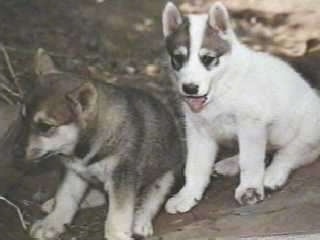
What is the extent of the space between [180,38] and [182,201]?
956 mm

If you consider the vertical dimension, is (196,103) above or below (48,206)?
above

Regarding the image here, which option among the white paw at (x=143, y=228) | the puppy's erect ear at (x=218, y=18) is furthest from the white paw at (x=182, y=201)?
the puppy's erect ear at (x=218, y=18)

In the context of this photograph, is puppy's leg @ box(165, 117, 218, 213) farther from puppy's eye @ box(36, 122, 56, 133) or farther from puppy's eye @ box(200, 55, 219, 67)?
puppy's eye @ box(36, 122, 56, 133)

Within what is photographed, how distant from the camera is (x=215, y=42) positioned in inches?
226

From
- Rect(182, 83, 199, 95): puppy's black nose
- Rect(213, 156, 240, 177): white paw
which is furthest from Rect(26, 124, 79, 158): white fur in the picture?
Rect(213, 156, 240, 177): white paw

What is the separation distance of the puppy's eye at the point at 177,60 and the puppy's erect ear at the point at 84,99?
0.48 metres

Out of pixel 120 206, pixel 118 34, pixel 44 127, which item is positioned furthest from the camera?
pixel 118 34

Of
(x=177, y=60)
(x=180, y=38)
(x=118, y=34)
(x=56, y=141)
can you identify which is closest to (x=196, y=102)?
(x=177, y=60)

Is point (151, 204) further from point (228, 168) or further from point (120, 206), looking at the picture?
point (228, 168)

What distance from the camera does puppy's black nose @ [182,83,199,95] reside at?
5578 mm

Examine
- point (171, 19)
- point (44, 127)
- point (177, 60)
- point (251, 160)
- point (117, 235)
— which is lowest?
point (117, 235)

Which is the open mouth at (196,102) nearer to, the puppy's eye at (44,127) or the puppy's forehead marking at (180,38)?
the puppy's forehead marking at (180,38)

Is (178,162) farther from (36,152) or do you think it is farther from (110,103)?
(36,152)

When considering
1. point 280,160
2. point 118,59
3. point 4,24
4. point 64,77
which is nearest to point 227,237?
point 280,160
